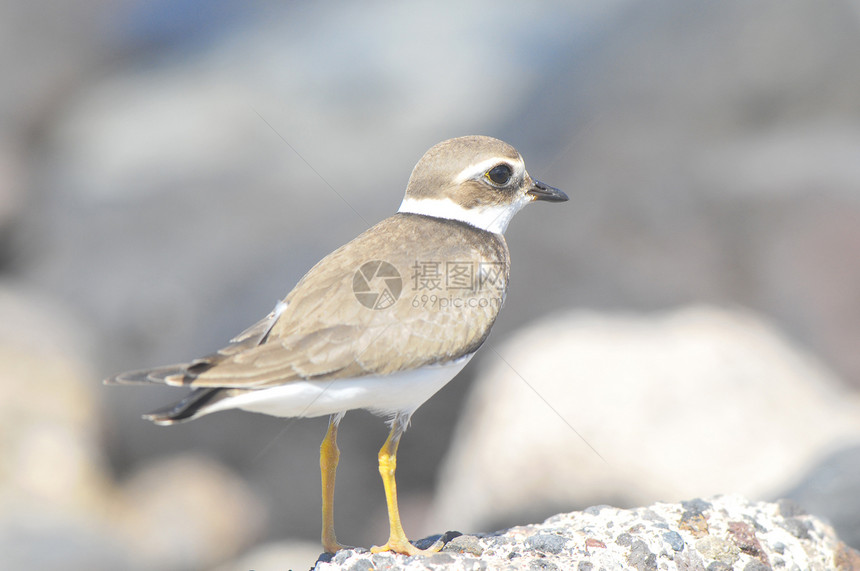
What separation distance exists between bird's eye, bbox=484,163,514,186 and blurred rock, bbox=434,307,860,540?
427cm

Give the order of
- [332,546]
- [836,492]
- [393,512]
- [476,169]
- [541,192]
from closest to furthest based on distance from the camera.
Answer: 1. [393,512]
2. [332,546]
3. [476,169]
4. [541,192]
5. [836,492]

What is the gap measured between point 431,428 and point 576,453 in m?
2.55

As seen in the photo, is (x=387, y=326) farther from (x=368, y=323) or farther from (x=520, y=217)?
(x=520, y=217)

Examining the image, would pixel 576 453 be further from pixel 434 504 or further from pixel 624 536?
pixel 624 536

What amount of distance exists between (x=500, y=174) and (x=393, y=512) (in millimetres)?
2747

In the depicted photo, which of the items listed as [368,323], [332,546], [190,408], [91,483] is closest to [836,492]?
[332,546]

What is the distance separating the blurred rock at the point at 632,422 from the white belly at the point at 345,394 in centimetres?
446

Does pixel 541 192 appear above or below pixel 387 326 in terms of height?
above

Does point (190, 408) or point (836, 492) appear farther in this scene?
point (836, 492)

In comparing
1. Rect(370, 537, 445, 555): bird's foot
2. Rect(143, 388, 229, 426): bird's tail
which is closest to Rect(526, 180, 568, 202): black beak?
Rect(370, 537, 445, 555): bird's foot

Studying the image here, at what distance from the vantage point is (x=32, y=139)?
19906 mm

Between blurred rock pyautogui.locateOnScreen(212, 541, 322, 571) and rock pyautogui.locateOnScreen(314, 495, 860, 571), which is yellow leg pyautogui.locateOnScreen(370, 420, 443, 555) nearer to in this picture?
rock pyautogui.locateOnScreen(314, 495, 860, 571)

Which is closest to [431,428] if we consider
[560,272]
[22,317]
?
[560,272]

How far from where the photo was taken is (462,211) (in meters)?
6.80
